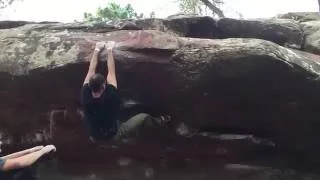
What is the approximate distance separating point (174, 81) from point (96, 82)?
5.16 feet

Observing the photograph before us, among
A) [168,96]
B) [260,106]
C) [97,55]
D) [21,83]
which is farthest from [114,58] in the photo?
[260,106]

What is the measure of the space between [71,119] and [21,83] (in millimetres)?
1068

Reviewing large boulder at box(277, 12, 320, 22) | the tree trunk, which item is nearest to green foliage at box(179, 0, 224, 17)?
the tree trunk

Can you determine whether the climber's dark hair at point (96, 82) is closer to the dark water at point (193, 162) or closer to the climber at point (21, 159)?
the climber at point (21, 159)

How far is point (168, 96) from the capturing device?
29.1 feet

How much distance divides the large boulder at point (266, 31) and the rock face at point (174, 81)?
43 mm

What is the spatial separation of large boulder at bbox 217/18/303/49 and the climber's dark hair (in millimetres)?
3031

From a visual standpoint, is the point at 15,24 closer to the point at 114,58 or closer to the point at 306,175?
the point at 114,58

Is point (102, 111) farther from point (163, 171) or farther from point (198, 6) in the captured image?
point (198, 6)

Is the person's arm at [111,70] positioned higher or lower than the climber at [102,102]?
higher

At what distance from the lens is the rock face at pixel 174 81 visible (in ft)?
27.2

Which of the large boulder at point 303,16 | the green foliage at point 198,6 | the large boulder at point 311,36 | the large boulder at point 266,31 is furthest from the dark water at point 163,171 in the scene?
the green foliage at point 198,6

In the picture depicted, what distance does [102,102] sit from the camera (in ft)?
25.1

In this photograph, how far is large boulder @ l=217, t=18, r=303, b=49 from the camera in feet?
31.1
